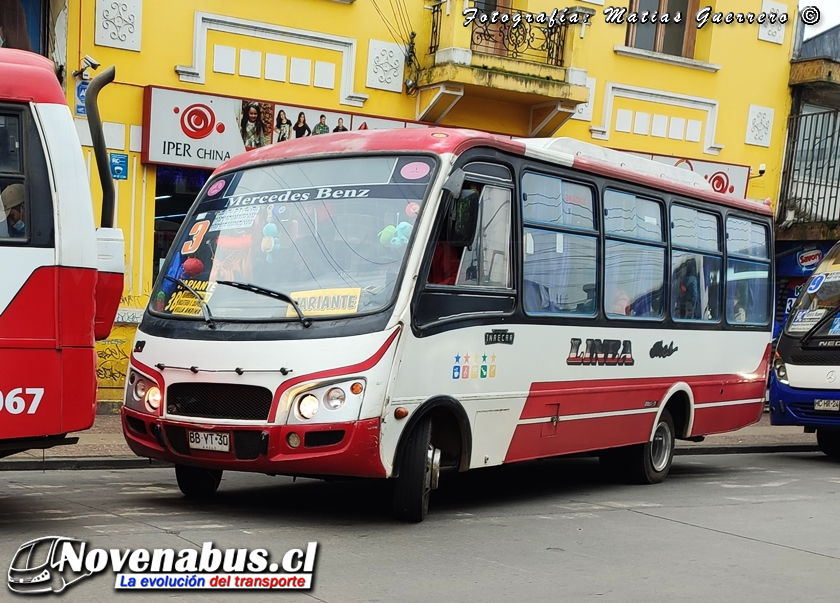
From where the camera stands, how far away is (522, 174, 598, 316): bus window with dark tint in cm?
896

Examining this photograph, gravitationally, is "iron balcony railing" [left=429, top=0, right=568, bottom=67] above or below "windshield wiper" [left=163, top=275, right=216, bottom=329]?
above

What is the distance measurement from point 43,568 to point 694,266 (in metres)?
7.37

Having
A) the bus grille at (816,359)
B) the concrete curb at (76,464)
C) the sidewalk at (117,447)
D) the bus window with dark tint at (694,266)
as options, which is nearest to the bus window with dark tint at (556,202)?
the bus window with dark tint at (694,266)

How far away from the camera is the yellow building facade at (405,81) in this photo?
14.5 m

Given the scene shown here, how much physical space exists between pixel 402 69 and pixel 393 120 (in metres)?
0.78

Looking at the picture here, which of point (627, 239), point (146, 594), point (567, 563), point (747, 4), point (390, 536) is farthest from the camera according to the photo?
point (747, 4)

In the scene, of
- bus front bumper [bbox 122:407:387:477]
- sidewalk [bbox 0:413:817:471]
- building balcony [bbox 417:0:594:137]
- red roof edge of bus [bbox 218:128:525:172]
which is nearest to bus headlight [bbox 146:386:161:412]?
bus front bumper [bbox 122:407:387:477]

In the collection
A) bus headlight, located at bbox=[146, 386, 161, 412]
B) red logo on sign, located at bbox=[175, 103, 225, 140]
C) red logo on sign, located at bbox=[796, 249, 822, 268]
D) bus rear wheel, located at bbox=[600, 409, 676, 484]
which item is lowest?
bus rear wheel, located at bbox=[600, 409, 676, 484]

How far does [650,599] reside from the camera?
614 centimetres

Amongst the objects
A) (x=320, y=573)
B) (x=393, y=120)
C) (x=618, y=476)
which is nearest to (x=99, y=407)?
(x=393, y=120)

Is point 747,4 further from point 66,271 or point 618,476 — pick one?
point 66,271

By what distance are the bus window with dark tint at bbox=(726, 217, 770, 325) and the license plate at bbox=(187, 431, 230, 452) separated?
21.1 feet

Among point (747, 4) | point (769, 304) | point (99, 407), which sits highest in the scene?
point (747, 4)

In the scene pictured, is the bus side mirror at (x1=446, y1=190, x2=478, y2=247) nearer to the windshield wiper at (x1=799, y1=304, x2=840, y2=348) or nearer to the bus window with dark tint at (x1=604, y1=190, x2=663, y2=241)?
the bus window with dark tint at (x1=604, y1=190, x2=663, y2=241)
